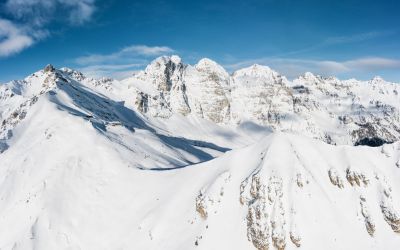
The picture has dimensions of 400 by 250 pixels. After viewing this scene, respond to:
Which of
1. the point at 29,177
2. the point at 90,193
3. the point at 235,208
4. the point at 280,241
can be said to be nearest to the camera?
the point at 280,241

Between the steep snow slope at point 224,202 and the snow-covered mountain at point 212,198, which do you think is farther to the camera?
the snow-covered mountain at point 212,198

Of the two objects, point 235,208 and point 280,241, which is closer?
point 280,241

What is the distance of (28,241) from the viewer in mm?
59719

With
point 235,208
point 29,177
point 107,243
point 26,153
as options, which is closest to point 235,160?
point 235,208

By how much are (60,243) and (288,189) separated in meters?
33.9

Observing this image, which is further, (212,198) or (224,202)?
(212,198)

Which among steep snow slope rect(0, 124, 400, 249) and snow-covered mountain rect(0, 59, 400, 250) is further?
snow-covered mountain rect(0, 59, 400, 250)

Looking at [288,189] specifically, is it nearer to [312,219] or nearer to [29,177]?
[312,219]

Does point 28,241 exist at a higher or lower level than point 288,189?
lower

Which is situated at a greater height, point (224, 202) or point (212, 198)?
point (212, 198)

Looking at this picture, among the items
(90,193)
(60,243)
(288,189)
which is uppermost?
(288,189)

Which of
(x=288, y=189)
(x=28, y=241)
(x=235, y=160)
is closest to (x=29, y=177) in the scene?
(x=28, y=241)

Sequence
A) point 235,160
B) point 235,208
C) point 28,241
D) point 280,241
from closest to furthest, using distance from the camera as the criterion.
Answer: point 280,241
point 235,208
point 235,160
point 28,241

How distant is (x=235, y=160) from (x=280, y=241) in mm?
13999
